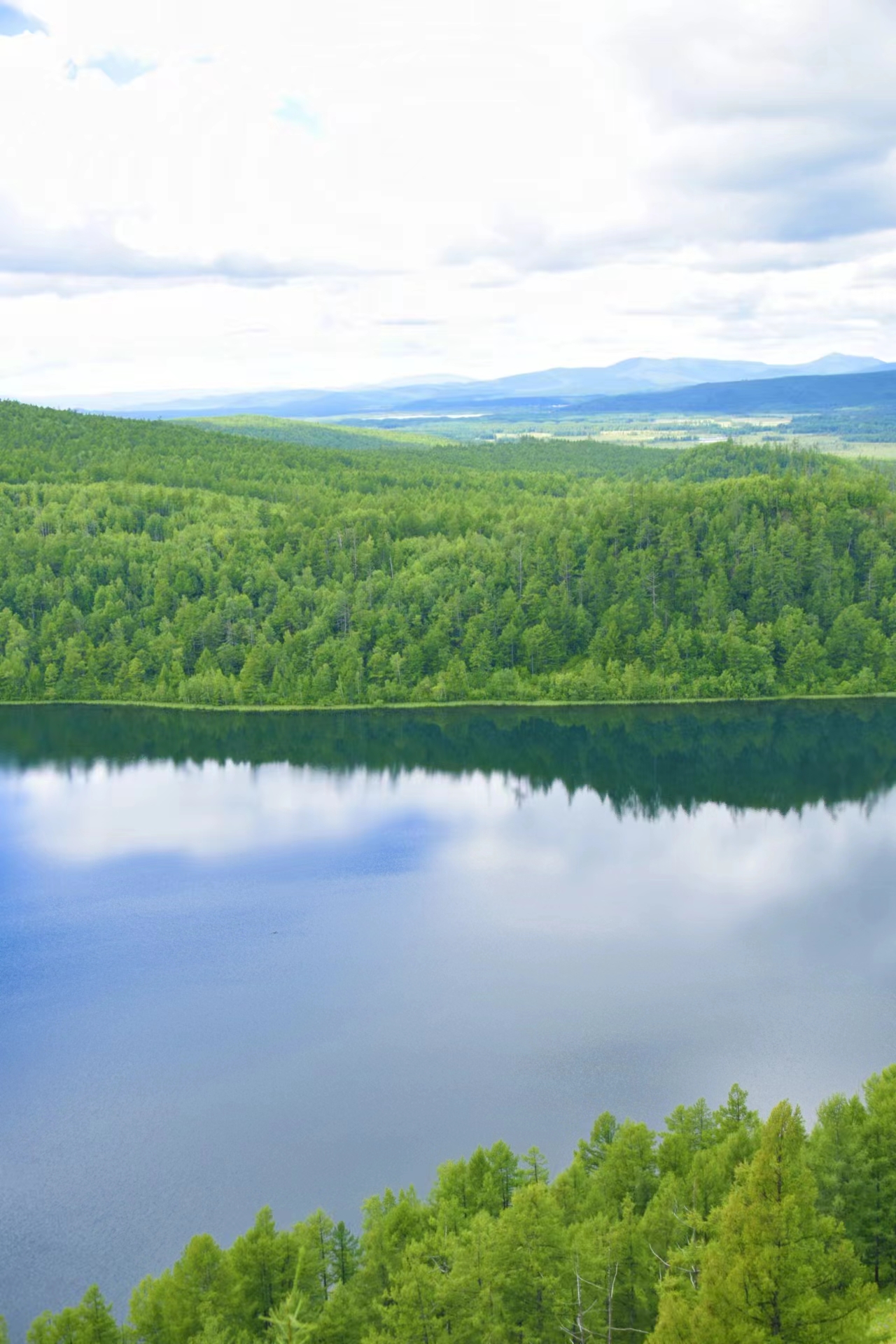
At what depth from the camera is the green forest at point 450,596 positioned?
255 ft

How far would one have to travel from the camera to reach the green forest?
77.8m

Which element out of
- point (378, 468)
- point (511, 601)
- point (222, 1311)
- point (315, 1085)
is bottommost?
point (315, 1085)

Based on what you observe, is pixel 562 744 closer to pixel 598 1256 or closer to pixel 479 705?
pixel 479 705

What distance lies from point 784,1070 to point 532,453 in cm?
15090

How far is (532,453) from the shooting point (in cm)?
17500

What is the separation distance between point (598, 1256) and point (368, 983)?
19069 millimetres

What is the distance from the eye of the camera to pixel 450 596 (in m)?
85.2

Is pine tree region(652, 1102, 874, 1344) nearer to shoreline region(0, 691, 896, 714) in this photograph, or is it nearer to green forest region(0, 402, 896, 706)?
shoreline region(0, 691, 896, 714)

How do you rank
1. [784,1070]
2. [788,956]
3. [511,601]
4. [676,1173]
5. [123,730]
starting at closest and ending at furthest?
1. [676,1173]
2. [784,1070]
3. [788,956]
4. [123,730]
5. [511,601]

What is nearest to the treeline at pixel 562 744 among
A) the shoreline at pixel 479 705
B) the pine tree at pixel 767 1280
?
the shoreline at pixel 479 705

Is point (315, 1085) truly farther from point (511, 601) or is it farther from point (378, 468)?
point (378, 468)

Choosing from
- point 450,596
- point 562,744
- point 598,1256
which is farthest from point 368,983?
point 450,596

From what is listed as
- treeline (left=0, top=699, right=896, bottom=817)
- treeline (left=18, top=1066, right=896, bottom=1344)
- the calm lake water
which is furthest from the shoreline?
treeline (left=18, top=1066, right=896, bottom=1344)

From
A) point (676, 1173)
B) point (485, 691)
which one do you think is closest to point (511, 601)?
point (485, 691)
